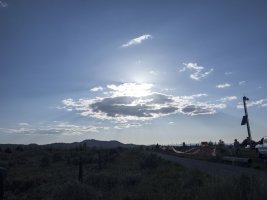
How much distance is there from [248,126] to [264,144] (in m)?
4.09

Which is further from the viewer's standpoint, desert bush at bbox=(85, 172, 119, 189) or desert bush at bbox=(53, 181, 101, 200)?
desert bush at bbox=(85, 172, 119, 189)

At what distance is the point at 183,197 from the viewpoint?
11898 mm

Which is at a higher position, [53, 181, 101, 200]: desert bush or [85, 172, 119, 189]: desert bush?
[85, 172, 119, 189]: desert bush

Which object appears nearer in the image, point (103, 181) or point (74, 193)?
point (74, 193)

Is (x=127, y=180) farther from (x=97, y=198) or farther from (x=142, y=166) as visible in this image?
(x=142, y=166)

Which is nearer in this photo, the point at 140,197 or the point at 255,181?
the point at 255,181

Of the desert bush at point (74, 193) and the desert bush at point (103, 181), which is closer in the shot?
the desert bush at point (74, 193)

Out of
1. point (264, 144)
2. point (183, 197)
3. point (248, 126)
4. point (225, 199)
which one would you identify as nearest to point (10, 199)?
point (183, 197)

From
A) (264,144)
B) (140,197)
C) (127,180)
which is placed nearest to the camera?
(140,197)

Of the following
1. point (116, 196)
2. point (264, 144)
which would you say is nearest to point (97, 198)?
point (116, 196)

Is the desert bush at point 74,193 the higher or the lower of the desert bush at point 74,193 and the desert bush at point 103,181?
the lower

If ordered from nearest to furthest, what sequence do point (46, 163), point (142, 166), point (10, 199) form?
1. point (10, 199)
2. point (142, 166)
3. point (46, 163)

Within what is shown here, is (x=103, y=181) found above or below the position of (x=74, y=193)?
above

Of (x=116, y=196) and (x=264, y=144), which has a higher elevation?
(x=264, y=144)
